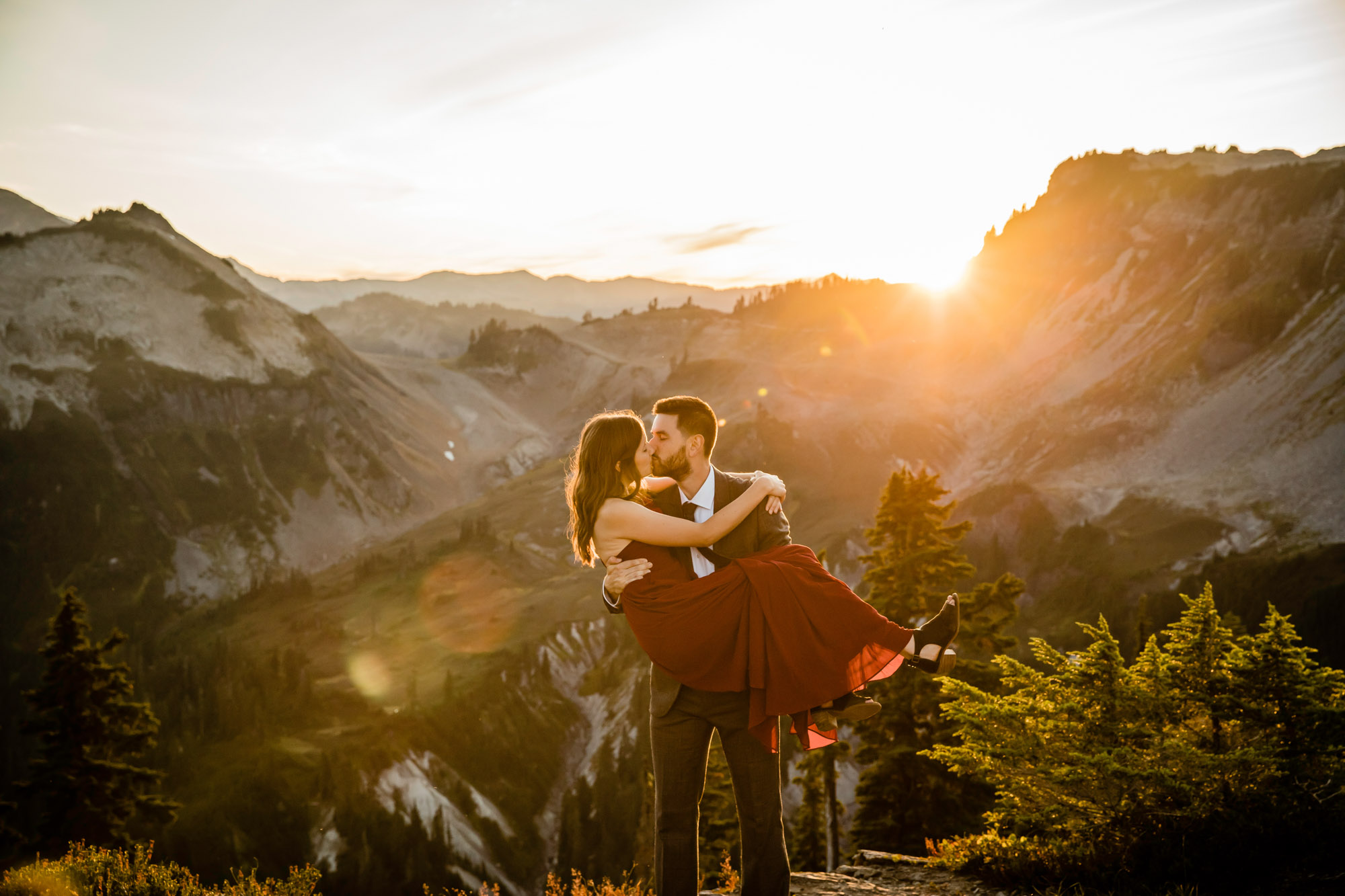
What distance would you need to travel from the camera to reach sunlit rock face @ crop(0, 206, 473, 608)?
338 feet

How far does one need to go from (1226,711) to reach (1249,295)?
358ft

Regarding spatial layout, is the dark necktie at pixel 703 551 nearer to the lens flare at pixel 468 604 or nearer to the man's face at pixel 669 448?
the man's face at pixel 669 448

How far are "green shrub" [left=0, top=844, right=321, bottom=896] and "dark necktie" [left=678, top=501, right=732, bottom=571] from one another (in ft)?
20.7

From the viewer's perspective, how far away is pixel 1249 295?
9525 cm

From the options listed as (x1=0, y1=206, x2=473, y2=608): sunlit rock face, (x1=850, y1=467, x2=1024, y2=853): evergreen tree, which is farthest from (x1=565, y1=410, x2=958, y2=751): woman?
(x1=0, y1=206, x2=473, y2=608): sunlit rock face

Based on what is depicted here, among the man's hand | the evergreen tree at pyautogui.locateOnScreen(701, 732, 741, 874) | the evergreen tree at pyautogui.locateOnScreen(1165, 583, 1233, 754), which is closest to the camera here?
the man's hand

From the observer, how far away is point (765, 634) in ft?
17.0

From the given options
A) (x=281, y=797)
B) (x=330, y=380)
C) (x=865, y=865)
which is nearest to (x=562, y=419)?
(x=330, y=380)

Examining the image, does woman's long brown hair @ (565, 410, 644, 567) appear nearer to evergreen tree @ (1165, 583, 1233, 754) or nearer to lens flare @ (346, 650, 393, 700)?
evergreen tree @ (1165, 583, 1233, 754)

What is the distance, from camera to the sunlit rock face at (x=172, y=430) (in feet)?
338

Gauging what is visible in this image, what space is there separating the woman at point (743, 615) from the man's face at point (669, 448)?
9cm

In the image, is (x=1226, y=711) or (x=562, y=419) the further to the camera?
(x=562, y=419)

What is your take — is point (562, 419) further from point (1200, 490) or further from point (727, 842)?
point (727, 842)

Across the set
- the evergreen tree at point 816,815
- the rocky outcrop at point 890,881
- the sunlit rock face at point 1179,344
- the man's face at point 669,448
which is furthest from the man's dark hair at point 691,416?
the sunlit rock face at point 1179,344
